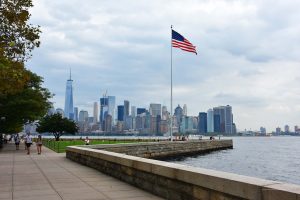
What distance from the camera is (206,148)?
64875 mm

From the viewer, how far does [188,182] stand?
24.5ft

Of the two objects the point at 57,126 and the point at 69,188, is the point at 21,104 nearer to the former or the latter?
the point at 69,188

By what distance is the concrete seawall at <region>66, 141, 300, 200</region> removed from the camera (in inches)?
215

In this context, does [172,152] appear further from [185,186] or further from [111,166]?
[185,186]

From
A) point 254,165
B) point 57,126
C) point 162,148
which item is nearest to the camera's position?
point 254,165

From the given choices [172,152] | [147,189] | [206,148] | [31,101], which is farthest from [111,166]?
[206,148]

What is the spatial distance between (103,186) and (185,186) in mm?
3538

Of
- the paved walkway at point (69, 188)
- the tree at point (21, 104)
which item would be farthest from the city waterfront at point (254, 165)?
the paved walkway at point (69, 188)

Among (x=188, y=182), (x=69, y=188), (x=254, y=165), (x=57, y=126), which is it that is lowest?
(x=254, y=165)

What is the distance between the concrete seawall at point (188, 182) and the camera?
547cm

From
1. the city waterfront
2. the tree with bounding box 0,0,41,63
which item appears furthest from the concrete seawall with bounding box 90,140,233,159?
the tree with bounding box 0,0,41,63

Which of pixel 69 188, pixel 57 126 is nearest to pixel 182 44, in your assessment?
pixel 69 188

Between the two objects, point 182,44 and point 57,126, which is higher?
point 182,44

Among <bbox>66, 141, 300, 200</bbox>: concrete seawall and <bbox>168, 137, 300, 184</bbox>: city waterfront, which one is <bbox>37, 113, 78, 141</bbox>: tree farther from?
<bbox>66, 141, 300, 200</bbox>: concrete seawall
